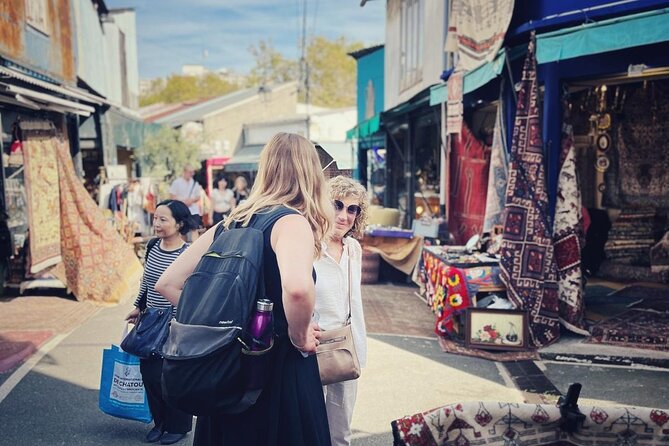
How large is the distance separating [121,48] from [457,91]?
46.9 ft

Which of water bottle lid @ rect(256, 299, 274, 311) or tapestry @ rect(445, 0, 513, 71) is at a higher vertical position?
tapestry @ rect(445, 0, 513, 71)

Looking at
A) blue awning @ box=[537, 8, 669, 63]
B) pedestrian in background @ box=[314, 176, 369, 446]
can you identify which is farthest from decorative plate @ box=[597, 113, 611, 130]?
pedestrian in background @ box=[314, 176, 369, 446]

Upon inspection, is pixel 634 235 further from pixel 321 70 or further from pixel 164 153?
pixel 321 70

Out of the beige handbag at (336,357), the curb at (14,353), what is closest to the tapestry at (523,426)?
the beige handbag at (336,357)

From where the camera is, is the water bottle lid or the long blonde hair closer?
the water bottle lid

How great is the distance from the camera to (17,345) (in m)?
6.46

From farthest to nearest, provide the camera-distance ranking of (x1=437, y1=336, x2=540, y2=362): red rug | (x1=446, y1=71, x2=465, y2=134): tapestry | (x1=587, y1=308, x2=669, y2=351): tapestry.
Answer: (x1=446, y1=71, x2=465, y2=134): tapestry → (x1=587, y1=308, x2=669, y2=351): tapestry → (x1=437, y1=336, x2=540, y2=362): red rug

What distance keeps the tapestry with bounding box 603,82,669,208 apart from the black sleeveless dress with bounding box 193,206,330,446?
847 cm

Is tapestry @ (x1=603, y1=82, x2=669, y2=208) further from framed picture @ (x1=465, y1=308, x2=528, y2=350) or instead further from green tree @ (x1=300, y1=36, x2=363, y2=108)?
green tree @ (x1=300, y1=36, x2=363, y2=108)

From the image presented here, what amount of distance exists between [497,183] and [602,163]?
3125 mm

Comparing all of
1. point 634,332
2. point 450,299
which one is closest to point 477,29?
point 450,299

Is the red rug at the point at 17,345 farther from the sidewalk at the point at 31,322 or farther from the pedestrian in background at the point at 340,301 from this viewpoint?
the pedestrian in background at the point at 340,301

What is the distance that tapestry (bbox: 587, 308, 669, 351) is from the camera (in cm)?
616

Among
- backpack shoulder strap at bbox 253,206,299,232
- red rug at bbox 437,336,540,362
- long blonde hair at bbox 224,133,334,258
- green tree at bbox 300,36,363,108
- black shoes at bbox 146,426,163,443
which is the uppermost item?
green tree at bbox 300,36,363,108
